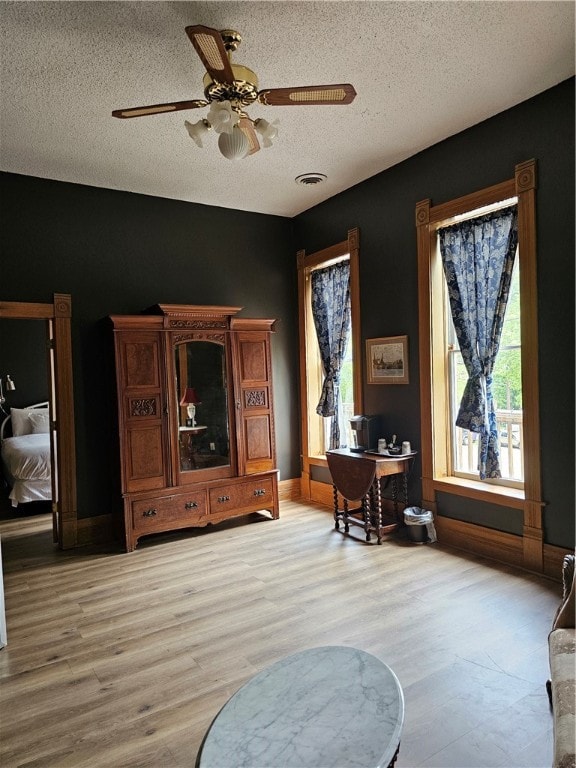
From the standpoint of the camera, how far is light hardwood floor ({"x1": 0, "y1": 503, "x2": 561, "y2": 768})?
1.85 m

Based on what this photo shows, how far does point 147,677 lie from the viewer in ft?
7.42

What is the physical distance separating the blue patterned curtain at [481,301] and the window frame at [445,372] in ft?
0.42

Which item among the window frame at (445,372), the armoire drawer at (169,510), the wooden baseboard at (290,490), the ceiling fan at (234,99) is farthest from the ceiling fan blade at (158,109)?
the wooden baseboard at (290,490)

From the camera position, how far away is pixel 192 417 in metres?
4.26

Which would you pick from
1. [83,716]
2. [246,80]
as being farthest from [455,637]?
[246,80]

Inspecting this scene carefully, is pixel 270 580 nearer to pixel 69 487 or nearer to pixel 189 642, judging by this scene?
pixel 189 642

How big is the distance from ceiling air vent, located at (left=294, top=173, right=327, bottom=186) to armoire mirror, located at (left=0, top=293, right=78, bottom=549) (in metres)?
2.17

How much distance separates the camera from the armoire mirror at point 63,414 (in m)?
4.06

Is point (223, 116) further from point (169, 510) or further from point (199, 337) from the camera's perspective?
point (169, 510)

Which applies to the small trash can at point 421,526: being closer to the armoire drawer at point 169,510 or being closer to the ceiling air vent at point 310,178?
the armoire drawer at point 169,510

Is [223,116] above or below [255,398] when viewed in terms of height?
above

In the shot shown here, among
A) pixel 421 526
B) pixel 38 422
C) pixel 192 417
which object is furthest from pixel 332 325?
pixel 38 422

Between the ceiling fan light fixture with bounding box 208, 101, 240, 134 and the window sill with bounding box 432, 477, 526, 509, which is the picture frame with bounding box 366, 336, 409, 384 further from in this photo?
the ceiling fan light fixture with bounding box 208, 101, 240, 134

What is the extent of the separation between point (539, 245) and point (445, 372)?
1.17 m
